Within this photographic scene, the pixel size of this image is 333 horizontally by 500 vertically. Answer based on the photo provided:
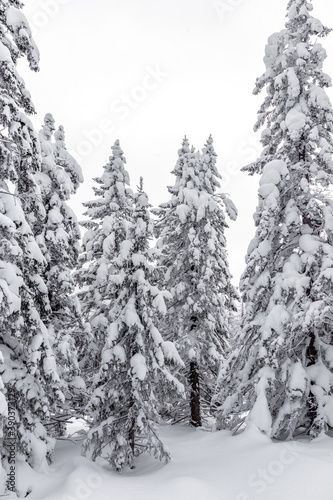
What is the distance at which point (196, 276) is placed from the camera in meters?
18.9

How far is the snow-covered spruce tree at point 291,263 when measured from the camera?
1077 centimetres

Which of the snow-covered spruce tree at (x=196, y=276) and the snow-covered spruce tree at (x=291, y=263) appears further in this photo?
the snow-covered spruce tree at (x=196, y=276)

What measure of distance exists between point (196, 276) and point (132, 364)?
23.9 ft

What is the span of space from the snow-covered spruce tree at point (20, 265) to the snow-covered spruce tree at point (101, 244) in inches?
201

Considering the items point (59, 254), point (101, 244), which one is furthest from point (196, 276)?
point (59, 254)

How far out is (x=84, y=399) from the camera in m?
14.8

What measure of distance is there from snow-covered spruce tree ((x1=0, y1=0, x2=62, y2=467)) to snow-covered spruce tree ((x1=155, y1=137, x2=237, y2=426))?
7.88 m

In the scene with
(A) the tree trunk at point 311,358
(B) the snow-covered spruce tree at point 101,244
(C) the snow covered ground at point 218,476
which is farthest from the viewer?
(B) the snow-covered spruce tree at point 101,244

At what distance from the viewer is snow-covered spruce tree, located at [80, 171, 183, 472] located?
12422 millimetres

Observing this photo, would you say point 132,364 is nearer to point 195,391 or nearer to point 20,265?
point 20,265

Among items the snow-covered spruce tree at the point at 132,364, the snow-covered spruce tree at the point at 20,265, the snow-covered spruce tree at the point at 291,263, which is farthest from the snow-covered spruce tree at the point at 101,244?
the snow-covered spruce tree at the point at 291,263

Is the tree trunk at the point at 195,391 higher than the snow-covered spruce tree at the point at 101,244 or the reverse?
the reverse

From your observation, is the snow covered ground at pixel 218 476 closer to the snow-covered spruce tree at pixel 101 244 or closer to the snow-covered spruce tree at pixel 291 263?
the snow-covered spruce tree at pixel 291 263

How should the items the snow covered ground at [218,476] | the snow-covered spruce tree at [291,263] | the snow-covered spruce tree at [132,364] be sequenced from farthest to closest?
the snow-covered spruce tree at [132,364] < the snow-covered spruce tree at [291,263] < the snow covered ground at [218,476]
